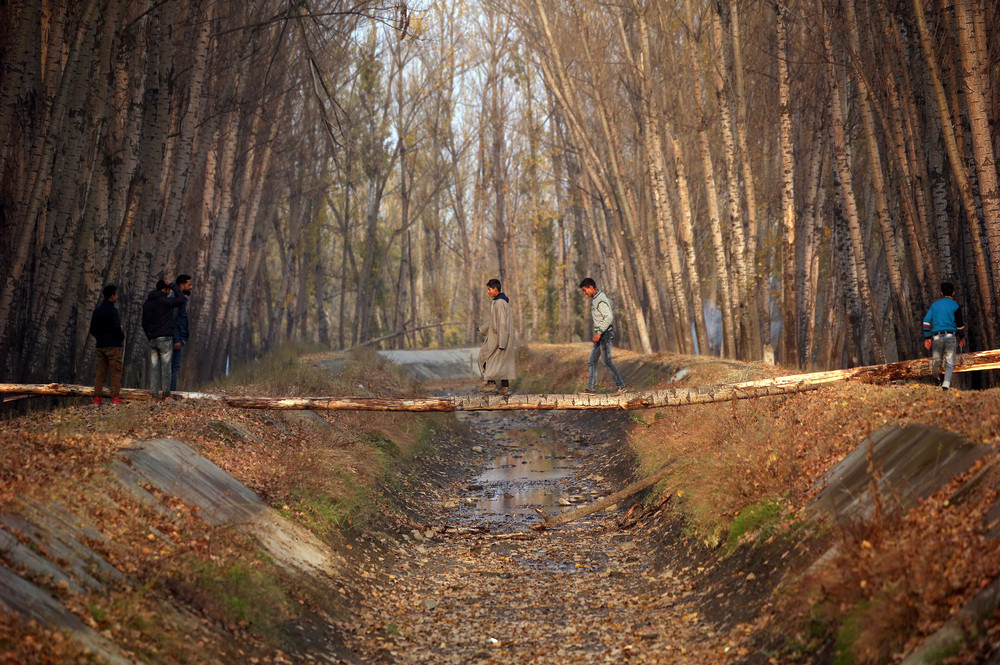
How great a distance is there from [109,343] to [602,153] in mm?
22086

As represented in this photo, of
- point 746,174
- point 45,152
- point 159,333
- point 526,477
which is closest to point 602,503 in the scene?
point 526,477

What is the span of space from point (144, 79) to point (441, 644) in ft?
37.1

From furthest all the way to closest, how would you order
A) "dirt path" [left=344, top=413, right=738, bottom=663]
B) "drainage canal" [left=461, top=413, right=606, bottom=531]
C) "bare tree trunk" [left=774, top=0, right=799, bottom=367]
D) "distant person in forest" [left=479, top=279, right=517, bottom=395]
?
1. "bare tree trunk" [left=774, top=0, right=799, bottom=367]
2. "distant person in forest" [left=479, top=279, right=517, bottom=395]
3. "drainage canal" [left=461, top=413, right=606, bottom=531]
4. "dirt path" [left=344, top=413, right=738, bottom=663]

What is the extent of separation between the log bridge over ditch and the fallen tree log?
44.1 inches

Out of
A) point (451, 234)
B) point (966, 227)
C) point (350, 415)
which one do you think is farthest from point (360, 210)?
point (966, 227)

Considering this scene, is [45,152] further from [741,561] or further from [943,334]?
[943,334]

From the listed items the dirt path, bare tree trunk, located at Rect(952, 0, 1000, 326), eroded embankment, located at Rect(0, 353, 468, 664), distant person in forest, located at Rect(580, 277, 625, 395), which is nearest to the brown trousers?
eroded embankment, located at Rect(0, 353, 468, 664)

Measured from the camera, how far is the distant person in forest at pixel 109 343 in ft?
46.3

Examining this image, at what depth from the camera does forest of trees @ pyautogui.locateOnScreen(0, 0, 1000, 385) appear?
1387cm

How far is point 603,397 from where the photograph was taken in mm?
13305

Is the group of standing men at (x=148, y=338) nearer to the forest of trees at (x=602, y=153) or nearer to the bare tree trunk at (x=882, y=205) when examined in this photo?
the forest of trees at (x=602, y=153)

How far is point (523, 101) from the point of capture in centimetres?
4650

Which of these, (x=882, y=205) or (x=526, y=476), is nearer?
(x=882, y=205)

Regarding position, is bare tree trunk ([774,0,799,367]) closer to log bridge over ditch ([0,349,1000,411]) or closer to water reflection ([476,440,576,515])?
water reflection ([476,440,576,515])
